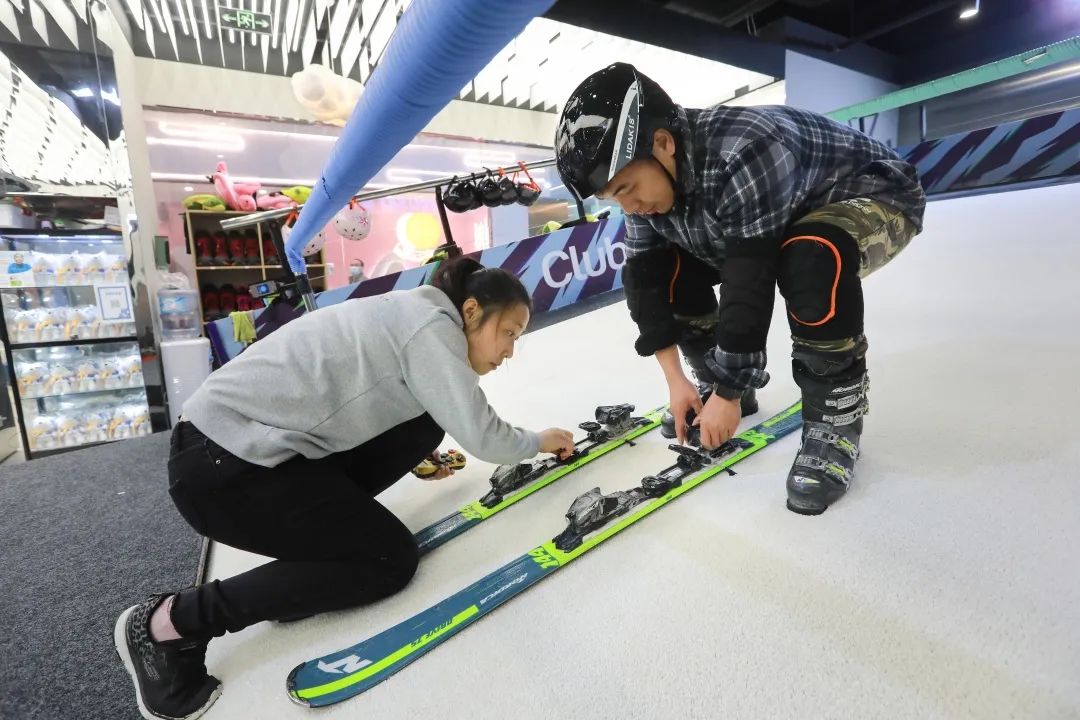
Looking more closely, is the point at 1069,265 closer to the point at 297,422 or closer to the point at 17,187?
the point at 297,422

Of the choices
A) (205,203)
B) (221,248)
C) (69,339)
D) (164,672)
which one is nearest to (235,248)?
(221,248)

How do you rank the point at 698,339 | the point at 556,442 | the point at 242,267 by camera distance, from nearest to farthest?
1. the point at 556,442
2. the point at 698,339
3. the point at 242,267

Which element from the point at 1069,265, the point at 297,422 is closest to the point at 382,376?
the point at 297,422

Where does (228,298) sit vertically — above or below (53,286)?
below

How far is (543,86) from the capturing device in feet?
24.1

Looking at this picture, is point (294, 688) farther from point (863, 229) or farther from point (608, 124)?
point (863, 229)

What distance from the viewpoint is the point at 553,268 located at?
3.82 meters

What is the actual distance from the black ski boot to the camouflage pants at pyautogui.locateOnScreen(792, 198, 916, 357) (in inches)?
0.9

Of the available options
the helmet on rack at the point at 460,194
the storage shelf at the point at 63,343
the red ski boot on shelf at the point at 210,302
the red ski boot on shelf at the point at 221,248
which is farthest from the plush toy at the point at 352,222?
the red ski boot on shelf at the point at 210,302

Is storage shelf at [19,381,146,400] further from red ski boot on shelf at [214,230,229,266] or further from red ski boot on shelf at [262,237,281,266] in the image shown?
red ski boot on shelf at [262,237,281,266]

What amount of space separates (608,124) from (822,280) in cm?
49

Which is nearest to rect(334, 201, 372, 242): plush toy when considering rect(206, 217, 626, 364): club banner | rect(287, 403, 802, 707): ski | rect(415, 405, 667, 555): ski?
rect(206, 217, 626, 364): club banner

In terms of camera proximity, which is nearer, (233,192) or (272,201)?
(272,201)

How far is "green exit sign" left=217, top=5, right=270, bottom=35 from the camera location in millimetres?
5059
